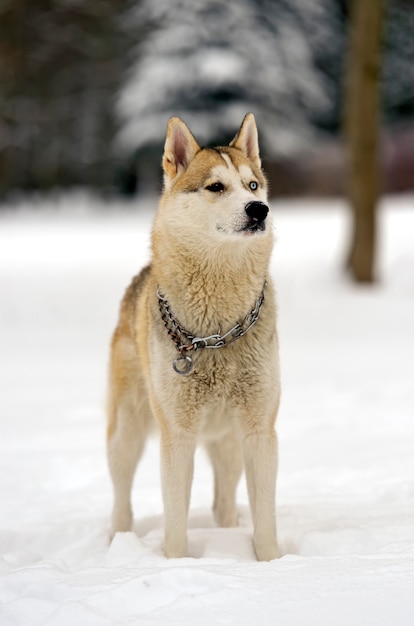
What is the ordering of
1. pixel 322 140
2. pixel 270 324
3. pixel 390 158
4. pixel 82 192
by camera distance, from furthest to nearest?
pixel 82 192 < pixel 322 140 < pixel 390 158 < pixel 270 324

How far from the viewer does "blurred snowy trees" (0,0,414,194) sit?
64.1 feet

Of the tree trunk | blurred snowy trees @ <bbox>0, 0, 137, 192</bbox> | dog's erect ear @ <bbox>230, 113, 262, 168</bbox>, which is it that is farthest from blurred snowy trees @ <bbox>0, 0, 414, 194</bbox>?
dog's erect ear @ <bbox>230, 113, 262, 168</bbox>

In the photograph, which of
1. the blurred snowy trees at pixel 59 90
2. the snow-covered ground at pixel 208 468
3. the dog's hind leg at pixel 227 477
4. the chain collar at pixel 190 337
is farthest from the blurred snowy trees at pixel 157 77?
the chain collar at pixel 190 337

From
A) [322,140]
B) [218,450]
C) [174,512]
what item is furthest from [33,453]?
[322,140]

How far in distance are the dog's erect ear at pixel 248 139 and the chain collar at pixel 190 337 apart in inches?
30.5

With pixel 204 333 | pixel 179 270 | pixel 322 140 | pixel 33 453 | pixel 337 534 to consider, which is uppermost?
pixel 322 140

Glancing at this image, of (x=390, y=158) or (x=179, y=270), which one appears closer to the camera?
(x=179, y=270)

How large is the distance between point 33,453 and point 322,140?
16.7 metres

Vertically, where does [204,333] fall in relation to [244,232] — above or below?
below

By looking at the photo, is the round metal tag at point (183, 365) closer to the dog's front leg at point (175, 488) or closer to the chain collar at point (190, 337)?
the chain collar at point (190, 337)

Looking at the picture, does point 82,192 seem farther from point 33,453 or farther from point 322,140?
point 33,453

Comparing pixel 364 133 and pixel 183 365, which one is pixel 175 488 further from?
pixel 364 133

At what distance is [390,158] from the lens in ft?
64.5

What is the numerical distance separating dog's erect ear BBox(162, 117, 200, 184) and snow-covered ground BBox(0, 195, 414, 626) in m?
1.76
